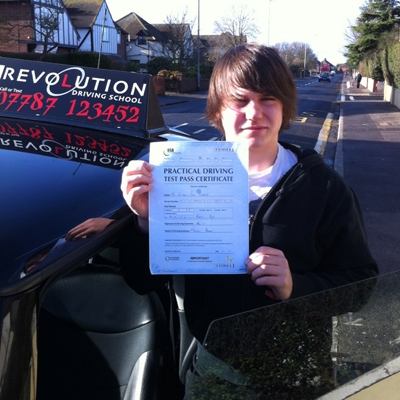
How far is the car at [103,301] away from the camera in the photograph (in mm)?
1299

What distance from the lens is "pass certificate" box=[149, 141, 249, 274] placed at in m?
1.49

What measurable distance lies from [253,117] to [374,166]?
1107 cm

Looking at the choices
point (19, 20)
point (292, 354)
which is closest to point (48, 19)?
point (19, 20)

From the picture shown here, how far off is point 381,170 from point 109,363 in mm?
10580

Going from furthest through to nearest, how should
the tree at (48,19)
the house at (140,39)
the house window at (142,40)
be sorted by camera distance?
the house window at (142,40) < the house at (140,39) < the tree at (48,19)

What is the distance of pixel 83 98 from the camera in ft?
8.27

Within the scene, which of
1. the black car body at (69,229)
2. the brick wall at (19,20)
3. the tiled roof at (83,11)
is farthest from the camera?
the tiled roof at (83,11)

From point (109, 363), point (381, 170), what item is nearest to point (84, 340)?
point (109, 363)

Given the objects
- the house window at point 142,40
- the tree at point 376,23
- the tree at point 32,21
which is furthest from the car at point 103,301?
the house window at point 142,40


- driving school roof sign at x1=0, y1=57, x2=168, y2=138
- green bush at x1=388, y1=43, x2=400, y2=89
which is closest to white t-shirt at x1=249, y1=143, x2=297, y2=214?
driving school roof sign at x1=0, y1=57, x2=168, y2=138

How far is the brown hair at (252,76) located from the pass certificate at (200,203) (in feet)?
0.81

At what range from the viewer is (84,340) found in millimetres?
1966

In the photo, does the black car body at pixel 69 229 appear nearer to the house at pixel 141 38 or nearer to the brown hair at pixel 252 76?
the brown hair at pixel 252 76

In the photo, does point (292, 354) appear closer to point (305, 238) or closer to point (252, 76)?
point (305, 238)
